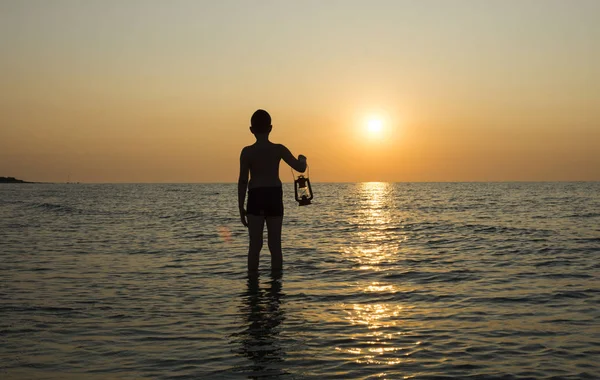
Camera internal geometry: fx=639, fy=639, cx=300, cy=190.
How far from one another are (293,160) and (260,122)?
76cm

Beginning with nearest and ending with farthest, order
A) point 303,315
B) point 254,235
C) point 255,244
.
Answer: point 303,315 < point 254,235 < point 255,244

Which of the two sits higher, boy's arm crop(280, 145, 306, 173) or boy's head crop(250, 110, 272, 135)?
boy's head crop(250, 110, 272, 135)

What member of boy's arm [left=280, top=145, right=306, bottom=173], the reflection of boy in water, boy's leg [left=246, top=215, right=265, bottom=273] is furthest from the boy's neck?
boy's leg [left=246, top=215, right=265, bottom=273]

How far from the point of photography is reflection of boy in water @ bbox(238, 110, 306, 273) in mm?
9633

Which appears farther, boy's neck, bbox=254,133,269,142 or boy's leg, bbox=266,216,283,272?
boy's leg, bbox=266,216,283,272

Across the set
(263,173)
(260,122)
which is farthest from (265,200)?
(260,122)

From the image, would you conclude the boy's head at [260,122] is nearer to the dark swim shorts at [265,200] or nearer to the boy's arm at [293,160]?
the boy's arm at [293,160]

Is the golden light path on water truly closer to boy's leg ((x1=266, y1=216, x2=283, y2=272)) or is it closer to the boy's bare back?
boy's leg ((x1=266, y1=216, x2=283, y2=272))

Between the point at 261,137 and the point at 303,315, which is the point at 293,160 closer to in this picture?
the point at 261,137

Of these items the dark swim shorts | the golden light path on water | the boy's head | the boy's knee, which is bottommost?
the golden light path on water

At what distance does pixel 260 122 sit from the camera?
31.6ft

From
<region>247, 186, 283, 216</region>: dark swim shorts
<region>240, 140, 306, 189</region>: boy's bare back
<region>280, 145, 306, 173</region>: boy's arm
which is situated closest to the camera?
<region>280, 145, 306, 173</region>: boy's arm


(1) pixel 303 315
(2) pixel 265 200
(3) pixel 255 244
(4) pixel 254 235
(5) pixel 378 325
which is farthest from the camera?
(3) pixel 255 244

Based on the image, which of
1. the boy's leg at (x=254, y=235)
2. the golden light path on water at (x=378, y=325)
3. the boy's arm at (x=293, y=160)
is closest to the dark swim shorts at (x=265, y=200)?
the boy's leg at (x=254, y=235)
